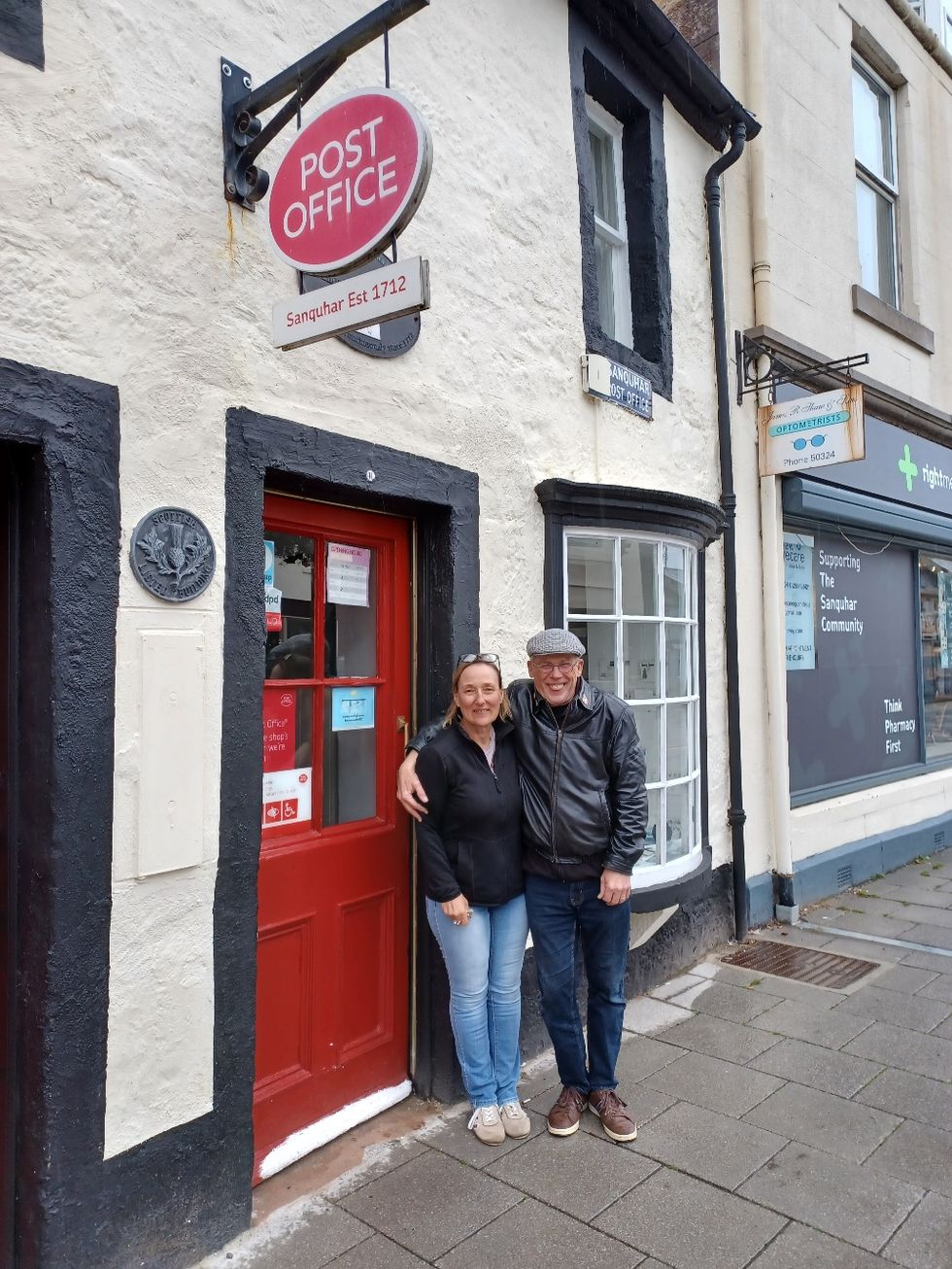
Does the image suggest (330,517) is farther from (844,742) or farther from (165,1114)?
(844,742)

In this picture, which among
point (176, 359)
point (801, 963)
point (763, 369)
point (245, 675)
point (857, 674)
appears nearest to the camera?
point (176, 359)

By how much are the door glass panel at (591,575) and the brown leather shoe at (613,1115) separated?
219 cm

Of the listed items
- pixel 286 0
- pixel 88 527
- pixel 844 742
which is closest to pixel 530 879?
pixel 88 527

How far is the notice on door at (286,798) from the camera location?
132 inches

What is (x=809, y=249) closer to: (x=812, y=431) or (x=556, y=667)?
(x=812, y=431)

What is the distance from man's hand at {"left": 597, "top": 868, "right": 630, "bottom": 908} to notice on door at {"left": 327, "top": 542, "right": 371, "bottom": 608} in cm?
145

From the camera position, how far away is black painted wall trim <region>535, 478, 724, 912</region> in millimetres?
4414

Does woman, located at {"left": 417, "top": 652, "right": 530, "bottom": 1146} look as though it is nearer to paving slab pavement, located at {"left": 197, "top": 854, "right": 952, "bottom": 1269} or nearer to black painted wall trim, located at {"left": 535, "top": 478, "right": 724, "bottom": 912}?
paving slab pavement, located at {"left": 197, "top": 854, "right": 952, "bottom": 1269}

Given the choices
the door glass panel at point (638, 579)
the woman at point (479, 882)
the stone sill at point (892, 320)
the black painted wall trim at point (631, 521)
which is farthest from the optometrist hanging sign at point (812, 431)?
the woman at point (479, 882)

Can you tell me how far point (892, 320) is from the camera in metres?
7.84

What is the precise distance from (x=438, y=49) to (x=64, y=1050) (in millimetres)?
4059

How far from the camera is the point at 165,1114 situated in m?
2.74

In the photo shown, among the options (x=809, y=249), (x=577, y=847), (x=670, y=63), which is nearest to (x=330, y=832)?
(x=577, y=847)

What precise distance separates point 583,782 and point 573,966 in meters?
0.74
